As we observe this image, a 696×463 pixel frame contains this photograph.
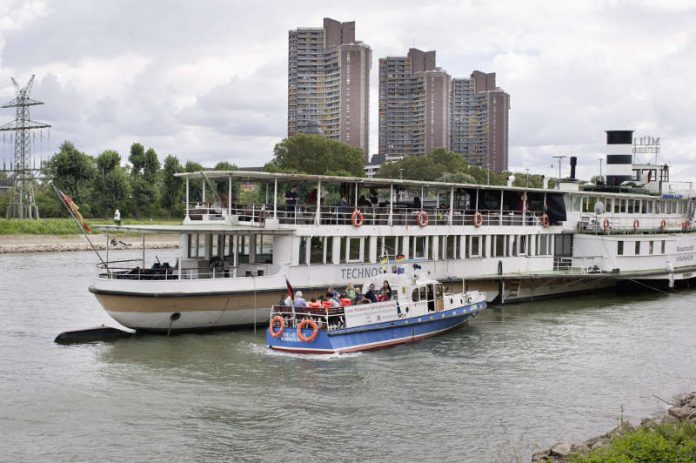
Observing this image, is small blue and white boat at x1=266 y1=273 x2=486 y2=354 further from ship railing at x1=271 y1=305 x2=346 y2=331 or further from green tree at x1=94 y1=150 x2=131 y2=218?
green tree at x1=94 y1=150 x2=131 y2=218

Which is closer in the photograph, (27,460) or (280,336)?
(27,460)

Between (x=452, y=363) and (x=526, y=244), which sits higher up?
(x=526, y=244)

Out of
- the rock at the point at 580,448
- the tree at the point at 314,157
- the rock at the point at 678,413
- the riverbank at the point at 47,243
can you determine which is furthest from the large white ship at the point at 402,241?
the tree at the point at 314,157

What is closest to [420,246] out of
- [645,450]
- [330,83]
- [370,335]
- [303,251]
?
[303,251]

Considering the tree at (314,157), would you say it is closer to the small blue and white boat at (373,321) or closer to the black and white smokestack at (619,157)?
the black and white smokestack at (619,157)

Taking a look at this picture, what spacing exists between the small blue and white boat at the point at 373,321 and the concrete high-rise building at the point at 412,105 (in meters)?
133

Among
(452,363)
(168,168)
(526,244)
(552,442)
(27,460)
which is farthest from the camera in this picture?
(168,168)

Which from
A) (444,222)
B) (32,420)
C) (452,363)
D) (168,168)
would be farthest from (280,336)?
(168,168)

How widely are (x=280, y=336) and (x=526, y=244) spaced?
60.4 feet

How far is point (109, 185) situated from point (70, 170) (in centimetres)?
453

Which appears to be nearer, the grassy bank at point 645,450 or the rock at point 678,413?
the grassy bank at point 645,450

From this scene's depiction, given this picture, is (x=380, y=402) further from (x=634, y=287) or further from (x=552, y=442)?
(x=634, y=287)

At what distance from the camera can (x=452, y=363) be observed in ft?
79.4

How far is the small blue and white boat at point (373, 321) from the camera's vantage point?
24.2 m
